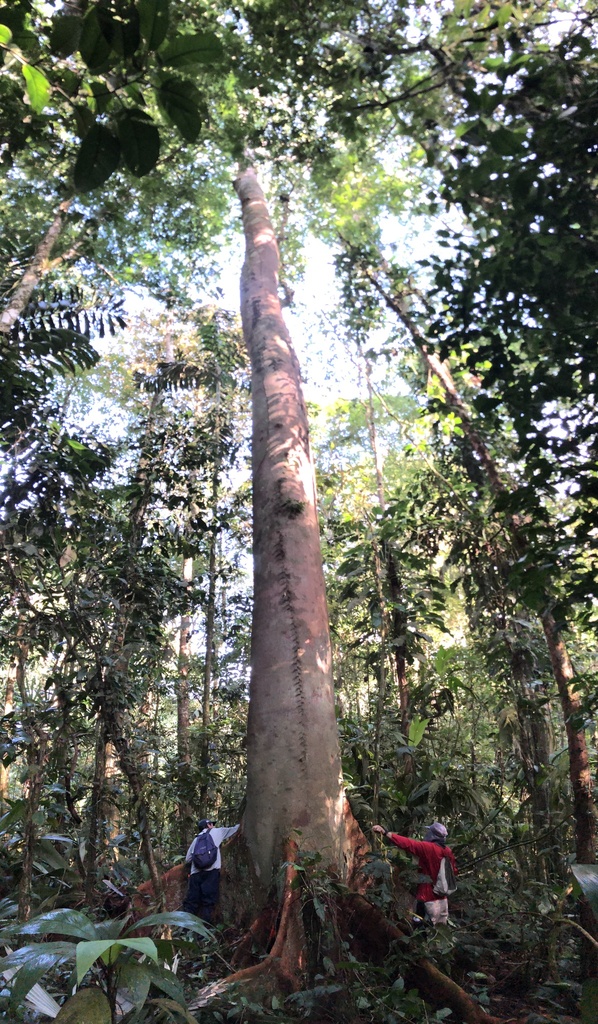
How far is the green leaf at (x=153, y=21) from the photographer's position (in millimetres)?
943

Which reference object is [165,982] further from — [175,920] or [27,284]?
[27,284]

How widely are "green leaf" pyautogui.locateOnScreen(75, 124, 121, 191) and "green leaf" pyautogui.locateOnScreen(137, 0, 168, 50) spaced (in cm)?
18

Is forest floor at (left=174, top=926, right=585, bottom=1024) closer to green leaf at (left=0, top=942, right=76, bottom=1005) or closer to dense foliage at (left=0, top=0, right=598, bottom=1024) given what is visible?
dense foliage at (left=0, top=0, right=598, bottom=1024)

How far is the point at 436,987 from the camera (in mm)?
2910

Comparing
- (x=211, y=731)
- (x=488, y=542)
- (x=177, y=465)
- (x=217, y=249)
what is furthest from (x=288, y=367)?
(x=217, y=249)

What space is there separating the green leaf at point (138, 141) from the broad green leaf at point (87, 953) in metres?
1.62

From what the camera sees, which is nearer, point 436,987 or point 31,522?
point 436,987

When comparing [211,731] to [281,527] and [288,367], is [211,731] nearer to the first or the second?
[281,527]

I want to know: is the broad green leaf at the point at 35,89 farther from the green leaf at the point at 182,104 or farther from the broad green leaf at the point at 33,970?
the broad green leaf at the point at 33,970

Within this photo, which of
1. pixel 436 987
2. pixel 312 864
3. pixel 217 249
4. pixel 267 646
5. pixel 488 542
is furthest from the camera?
pixel 217 249

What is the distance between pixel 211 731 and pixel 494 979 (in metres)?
3.09

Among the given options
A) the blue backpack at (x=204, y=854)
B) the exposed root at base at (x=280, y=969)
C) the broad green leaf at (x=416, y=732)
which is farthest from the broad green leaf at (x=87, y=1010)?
the broad green leaf at (x=416, y=732)

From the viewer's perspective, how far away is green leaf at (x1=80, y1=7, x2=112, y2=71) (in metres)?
1.00

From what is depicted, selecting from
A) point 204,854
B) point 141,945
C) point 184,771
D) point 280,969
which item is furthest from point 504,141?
point 184,771
